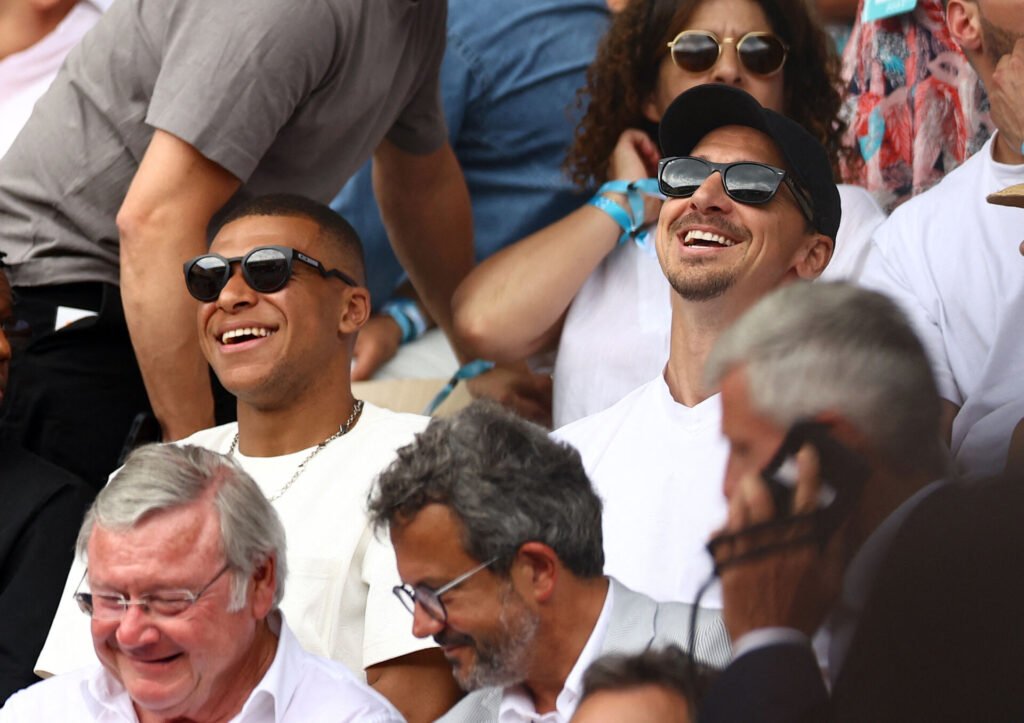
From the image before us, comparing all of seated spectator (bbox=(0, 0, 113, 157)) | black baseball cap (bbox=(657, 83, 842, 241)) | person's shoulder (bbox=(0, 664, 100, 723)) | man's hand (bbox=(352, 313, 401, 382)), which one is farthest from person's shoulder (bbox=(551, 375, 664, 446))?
seated spectator (bbox=(0, 0, 113, 157))

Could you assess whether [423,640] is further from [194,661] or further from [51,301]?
[51,301]

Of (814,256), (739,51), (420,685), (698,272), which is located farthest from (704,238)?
(420,685)

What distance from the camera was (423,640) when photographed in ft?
7.07

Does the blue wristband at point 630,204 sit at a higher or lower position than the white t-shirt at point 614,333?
higher

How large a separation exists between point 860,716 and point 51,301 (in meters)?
1.87

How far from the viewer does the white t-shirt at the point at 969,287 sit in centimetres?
192

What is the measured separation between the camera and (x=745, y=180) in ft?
7.11

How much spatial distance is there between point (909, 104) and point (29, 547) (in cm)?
159

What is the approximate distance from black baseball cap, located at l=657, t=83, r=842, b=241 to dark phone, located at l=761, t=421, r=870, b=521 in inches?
23.6

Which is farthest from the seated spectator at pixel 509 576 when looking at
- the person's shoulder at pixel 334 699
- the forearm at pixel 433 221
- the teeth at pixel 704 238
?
the forearm at pixel 433 221

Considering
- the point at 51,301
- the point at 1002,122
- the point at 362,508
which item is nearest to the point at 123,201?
the point at 51,301

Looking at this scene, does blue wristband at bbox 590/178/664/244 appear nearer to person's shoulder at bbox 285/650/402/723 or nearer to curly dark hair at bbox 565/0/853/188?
curly dark hair at bbox 565/0/853/188

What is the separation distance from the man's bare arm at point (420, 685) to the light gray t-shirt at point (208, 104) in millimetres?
928

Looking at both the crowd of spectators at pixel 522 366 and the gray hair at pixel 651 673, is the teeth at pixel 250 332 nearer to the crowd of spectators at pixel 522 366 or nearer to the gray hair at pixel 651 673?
the crowd of spectators at pixel 522 366
